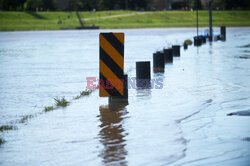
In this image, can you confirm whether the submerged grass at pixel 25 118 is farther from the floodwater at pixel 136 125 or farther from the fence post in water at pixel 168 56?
the fence post in water at pixel 168 56

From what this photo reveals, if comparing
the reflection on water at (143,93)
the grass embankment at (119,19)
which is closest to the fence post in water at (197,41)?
the reflection on water at (143,93)

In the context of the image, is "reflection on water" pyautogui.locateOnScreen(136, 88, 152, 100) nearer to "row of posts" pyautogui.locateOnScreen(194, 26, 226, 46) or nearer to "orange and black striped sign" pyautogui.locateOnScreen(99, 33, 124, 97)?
"orange and black striped sign" pyautogui.locateOnScreen(99, 33, 124, 97)

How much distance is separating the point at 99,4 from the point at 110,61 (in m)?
122

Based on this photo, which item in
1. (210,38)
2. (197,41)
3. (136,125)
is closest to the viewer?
(136,125)

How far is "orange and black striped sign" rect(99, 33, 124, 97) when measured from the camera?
35.0 ft

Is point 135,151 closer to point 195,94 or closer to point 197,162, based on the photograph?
point 197,162

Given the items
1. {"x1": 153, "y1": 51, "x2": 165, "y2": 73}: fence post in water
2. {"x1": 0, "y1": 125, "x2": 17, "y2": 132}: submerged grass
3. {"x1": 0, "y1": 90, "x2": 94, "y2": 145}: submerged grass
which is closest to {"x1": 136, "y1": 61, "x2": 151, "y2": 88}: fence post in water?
{"x1": 0, "y1": 90, "x2": 94, "y2": 145}: submerged grass

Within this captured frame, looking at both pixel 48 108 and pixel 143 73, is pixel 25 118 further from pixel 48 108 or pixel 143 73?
pixel 143 73

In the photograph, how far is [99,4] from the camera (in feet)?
432

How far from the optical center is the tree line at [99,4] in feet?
395

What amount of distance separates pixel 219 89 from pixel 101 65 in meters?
3.35

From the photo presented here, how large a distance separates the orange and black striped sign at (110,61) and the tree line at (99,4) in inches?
3943

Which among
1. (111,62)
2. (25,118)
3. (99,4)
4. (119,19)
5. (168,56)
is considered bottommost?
(25,118)

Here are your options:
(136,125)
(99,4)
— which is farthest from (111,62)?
(99,4)
